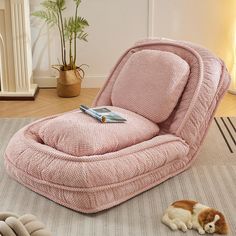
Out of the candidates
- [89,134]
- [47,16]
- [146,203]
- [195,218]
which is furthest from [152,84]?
[47,16]

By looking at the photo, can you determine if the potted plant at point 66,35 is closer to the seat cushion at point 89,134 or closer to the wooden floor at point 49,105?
the wooden floor at point 49,105

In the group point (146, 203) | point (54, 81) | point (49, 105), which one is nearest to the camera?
point (146, 203)

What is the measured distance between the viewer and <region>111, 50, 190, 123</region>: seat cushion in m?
3.34

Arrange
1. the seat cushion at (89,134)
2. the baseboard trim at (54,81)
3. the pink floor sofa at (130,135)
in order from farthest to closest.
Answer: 1. the baseboard trim at (54,81)
2. the seat cushion at (89,134)
3. the pink floor sofa at (130,135)

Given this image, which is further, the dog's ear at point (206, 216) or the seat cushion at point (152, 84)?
the seat cushion at point (152, 84)

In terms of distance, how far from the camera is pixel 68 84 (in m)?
4.89

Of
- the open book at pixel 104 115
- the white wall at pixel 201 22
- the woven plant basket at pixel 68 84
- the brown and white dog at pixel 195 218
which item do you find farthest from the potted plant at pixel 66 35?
the brown and white dog at pixel 195 218

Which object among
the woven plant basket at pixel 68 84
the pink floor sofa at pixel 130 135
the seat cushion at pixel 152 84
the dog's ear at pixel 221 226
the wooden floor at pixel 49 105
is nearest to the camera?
the dog's ear at pixel 221 226

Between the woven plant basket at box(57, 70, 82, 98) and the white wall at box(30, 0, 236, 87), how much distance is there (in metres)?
0.30

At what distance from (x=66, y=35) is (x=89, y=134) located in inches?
81.0

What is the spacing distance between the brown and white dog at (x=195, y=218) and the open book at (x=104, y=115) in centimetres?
67

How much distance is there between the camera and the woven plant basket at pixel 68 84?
4.88m

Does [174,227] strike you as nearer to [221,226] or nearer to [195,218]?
[195,218]

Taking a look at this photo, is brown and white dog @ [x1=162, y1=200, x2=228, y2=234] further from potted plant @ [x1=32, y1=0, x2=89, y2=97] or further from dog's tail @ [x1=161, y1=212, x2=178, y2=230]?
potted plant @ [x1=32, y1=0, x2=89, y2=97]
